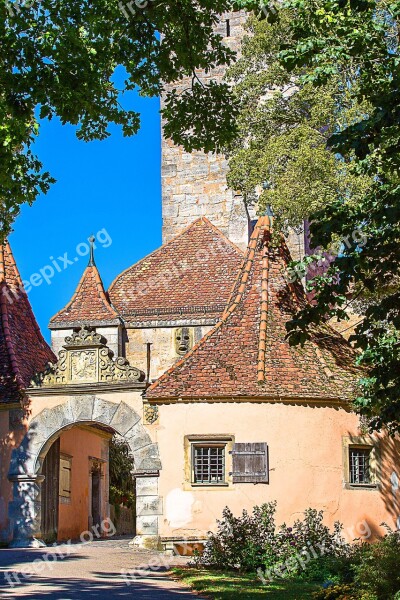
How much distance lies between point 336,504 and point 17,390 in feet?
22.7

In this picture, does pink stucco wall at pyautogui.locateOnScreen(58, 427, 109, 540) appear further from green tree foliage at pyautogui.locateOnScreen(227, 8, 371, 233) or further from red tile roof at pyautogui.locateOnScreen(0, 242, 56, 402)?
green tree foliage at pyautogui.locateOnScreen(227, 8, 371, 233)

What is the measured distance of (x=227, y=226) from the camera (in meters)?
32.8

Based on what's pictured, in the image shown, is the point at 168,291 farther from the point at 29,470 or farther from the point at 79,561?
the point at 79,561

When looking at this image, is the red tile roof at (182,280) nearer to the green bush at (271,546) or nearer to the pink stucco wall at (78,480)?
the pink stucco wall at (78,480)

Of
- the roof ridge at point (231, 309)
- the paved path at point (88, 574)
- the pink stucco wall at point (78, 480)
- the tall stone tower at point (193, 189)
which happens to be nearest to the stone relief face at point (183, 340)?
the pink stucco wall at point (78, 480)

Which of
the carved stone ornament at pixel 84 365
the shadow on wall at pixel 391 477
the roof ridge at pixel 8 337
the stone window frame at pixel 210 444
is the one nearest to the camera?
the stone window frame at pixel 210 444

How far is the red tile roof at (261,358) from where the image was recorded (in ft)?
60.0

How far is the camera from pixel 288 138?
22.0 meters

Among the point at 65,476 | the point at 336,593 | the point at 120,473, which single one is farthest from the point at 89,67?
the point at 120,473

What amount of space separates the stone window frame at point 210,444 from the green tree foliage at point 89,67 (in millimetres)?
6298

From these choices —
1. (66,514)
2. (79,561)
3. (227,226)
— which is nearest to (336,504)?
(79,561)

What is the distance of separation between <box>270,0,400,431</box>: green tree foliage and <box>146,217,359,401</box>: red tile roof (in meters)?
5.23

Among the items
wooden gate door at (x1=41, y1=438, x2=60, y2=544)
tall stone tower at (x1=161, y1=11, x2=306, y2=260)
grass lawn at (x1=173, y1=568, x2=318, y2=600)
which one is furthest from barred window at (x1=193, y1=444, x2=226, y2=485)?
tall stone tower at (x1=161, y1=11, x2=306, y2=260)

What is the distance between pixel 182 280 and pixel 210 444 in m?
9.17
